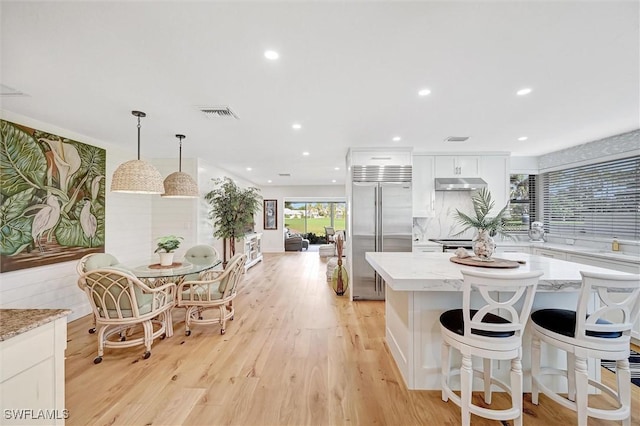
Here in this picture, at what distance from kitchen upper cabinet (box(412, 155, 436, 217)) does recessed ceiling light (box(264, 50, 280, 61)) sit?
3591 mm

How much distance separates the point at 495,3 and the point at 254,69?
5.15ft

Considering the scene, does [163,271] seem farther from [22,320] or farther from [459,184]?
[459,184]

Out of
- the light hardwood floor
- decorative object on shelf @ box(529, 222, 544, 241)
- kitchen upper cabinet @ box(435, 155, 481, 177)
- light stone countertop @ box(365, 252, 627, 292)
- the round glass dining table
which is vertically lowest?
the light hardwood floor

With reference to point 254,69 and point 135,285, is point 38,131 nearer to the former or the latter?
point 135,285

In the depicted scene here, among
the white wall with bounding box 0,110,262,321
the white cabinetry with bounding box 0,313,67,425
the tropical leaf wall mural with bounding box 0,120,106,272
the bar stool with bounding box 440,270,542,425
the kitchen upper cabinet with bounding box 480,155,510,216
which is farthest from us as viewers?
the kitchen upper cabinet with bounding box 480,155,510,216

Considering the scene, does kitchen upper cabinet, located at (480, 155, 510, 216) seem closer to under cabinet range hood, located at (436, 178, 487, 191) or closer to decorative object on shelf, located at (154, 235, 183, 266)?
under cabinet range hood, located at (436, 178, 487, 191)

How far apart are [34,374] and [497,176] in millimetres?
5938

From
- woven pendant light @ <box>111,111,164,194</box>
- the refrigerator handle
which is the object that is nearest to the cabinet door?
the refrigerator handle

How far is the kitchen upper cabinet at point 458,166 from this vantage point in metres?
4.89

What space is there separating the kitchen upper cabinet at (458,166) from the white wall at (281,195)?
18.7 ft

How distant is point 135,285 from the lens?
8.84 ft

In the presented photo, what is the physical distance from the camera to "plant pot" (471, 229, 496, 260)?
2471 millimetres

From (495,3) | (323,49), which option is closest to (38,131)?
(323,49)

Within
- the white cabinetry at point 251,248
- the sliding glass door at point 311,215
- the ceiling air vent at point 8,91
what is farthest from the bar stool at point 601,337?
the sliding glass door at point 311,215
